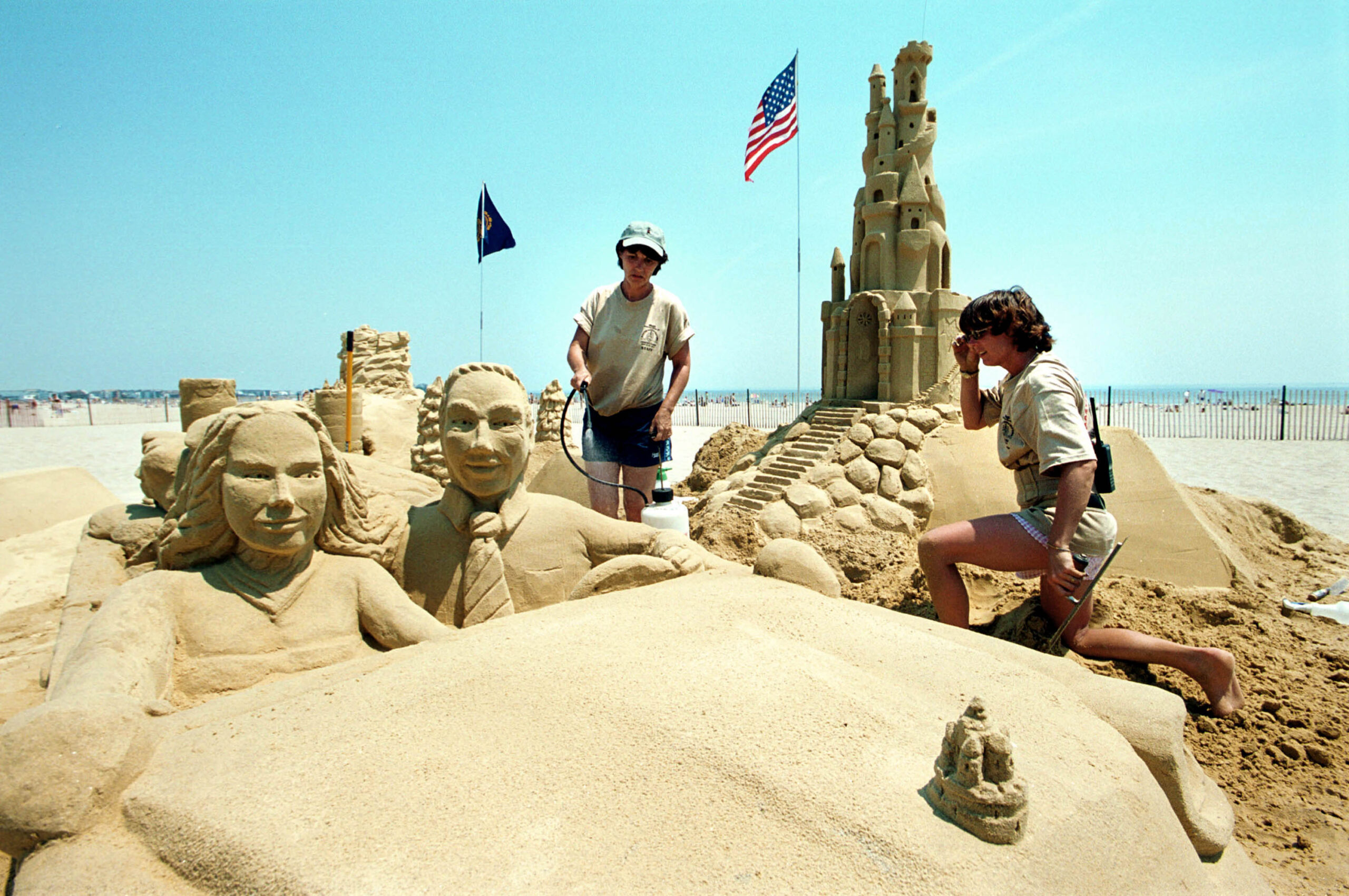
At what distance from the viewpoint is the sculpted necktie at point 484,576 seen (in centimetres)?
270

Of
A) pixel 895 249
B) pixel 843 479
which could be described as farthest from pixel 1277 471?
pixel 843 479

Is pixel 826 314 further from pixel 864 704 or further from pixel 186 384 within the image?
pixel 864 704

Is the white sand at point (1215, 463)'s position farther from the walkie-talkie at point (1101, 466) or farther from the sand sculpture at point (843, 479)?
the walkie-talkie at point (1101, 466)

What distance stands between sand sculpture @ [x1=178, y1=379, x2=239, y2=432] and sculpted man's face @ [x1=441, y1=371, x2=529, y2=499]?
3541 mm

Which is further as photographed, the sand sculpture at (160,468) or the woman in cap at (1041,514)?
the sand sculpture at (160,468)

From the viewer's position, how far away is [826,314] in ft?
33.9

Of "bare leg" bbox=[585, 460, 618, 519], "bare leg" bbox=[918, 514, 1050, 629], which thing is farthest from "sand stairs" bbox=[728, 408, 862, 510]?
"bare leg" bbox=[918, 514, 1050, 629]

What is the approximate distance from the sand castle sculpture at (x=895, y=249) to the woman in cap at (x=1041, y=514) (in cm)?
610

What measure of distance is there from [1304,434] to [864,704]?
24.8 m

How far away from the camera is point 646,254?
3.77 metres

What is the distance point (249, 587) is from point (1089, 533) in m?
2.99

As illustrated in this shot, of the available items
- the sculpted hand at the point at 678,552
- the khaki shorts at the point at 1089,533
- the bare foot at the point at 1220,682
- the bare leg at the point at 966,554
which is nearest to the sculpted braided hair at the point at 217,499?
the sculpted hand at the point at 678,552

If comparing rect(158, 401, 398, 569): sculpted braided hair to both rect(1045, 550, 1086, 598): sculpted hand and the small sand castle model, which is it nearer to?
the small sand castle model

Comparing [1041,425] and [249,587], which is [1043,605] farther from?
[249,587]
